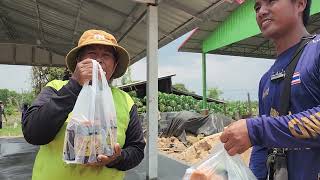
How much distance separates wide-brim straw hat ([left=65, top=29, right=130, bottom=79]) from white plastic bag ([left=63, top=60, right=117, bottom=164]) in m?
0.17

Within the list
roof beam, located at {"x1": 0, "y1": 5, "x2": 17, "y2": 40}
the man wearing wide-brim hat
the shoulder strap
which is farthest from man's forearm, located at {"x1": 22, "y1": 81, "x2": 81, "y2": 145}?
roof beam, located at {"x1": 0, "y1": 5, "x2": 17, "y2": 40}

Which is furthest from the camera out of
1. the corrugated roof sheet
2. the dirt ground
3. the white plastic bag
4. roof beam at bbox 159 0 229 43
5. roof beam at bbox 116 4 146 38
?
the dirt ground

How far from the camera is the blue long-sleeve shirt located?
123 cm

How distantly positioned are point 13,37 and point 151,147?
977cm

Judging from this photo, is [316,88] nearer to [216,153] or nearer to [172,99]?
[216,153]

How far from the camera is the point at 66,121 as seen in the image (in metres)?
1.68

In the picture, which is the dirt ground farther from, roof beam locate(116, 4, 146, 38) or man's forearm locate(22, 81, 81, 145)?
man's forearm locate(22, 81, 81, 145)

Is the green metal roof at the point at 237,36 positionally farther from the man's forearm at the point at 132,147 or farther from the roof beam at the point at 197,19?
the man's forearm at the point at 132,147

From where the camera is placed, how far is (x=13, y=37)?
1334 cm

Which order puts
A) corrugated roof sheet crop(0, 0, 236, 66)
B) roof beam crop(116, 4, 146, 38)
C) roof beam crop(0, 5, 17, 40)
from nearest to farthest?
corrugated roof sheet crop(0, 0, 236, 66), roof beam crop(116, 4, 146, 38), roof beam crop(0, 5, 17, 40)

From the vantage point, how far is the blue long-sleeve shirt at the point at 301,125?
1231mm

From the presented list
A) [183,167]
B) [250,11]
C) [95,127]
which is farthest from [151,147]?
[250,11]

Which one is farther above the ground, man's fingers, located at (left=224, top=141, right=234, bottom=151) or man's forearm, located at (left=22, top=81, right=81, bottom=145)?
man's forearm, located at (left=22, top=81, right=81, bottom=145)

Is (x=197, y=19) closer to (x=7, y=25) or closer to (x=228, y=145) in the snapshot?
(x=228, y=145)
